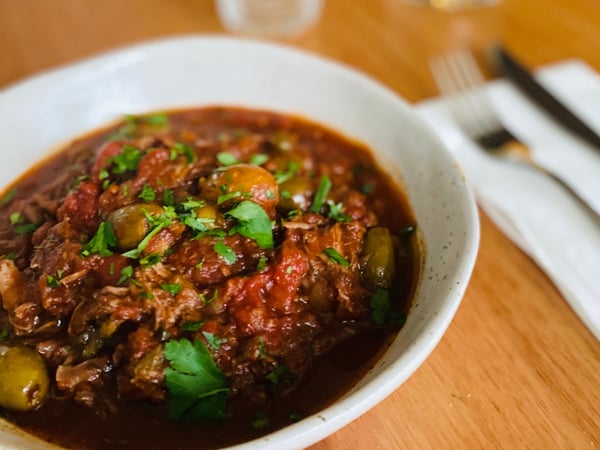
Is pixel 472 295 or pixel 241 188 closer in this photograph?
pixel 241 188

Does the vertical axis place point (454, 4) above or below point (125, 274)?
below

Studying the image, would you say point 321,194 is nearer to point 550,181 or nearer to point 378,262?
point 378,262

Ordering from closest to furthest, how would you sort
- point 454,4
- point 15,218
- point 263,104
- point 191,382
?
1. point 191,382
2. point 15,218
3. point 263,104
4. point 454,4

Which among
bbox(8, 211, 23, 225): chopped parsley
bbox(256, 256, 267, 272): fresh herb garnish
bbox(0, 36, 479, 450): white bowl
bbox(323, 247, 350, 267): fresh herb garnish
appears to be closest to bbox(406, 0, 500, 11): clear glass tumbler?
bbox(0, 36, 479, 450): white bowl

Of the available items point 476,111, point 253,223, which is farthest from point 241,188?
point 476,111

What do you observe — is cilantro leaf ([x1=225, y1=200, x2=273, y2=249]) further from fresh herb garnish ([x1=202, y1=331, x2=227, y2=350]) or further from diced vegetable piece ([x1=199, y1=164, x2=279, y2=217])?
fresh herb garnish ([x1=202, y1=331, x2=227, y2=350])

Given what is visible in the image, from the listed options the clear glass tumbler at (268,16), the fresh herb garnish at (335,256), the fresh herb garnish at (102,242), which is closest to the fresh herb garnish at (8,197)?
the fresh herb garnish at (102,242)
